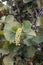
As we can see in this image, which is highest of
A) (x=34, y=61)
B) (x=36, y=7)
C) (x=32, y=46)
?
(x=36, y=7)

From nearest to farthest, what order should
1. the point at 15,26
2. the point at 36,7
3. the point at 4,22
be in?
the point at 15,26 < the point at 4,22 < the point at 36,7

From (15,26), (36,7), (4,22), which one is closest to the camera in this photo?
(15,26)

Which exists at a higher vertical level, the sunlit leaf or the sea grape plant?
the sea grape plant

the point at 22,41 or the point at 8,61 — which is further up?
the point at 22,41

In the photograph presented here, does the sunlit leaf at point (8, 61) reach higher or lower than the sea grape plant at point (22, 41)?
lower

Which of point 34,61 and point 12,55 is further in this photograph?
point 34,61

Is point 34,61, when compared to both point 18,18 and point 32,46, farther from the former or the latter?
point 18,18

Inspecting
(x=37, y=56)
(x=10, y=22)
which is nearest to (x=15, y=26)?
(x=10, y=22)

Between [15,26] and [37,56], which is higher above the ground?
[15,26]

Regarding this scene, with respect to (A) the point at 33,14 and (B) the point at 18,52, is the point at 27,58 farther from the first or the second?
(A) the point at 33,14
